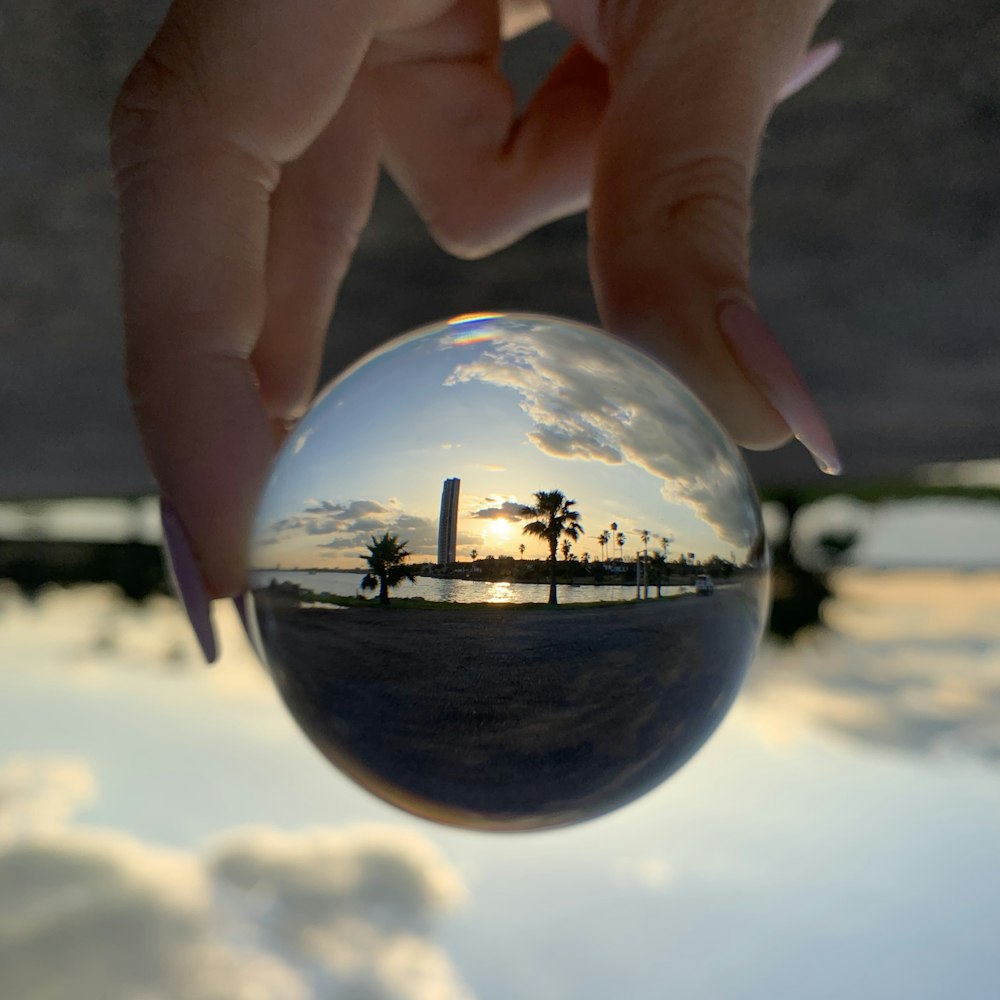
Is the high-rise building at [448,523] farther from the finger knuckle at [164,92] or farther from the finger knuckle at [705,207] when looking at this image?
the finger knuckle at [164,92]

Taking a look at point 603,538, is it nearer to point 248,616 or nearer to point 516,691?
point 516,691

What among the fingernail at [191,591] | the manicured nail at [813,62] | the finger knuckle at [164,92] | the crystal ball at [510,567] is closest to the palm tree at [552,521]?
the crystal ball at [510,567]

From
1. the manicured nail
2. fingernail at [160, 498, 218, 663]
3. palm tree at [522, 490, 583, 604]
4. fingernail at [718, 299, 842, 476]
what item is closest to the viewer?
palm tree at [522, 490, 583, 604]

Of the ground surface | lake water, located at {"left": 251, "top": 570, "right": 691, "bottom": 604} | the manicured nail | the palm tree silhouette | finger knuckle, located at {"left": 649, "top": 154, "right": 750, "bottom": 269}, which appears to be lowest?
the ground surface

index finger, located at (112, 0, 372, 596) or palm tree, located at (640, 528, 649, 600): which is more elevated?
index finger, located at (112, 0, 372, 596)

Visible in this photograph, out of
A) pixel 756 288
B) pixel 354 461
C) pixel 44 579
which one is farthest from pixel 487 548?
pixel 44 579

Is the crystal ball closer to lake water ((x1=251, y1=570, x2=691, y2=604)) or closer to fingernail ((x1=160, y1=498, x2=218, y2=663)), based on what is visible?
lake water ((x1=251, y1=570, x2=691, y2=604))

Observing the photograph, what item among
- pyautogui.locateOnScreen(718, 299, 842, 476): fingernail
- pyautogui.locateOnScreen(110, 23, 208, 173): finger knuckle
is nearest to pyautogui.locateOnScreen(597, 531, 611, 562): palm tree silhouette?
pyautogui.locateOnScreen(718, 299, 842, 476): fingernail

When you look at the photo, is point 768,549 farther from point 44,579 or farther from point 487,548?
point 44,579
